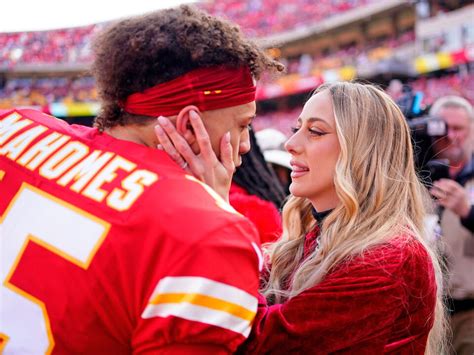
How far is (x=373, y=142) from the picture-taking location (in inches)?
74.3

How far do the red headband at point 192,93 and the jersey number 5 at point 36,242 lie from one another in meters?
0.31

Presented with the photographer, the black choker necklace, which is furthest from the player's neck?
the photographer

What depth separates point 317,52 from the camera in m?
30.0

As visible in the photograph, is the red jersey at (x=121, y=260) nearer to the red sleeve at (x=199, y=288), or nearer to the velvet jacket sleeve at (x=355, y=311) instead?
the red sleeve at (x=199, y=288)

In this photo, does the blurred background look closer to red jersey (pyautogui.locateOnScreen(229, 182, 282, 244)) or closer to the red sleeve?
red jersey (pyautogui.locateOnScreen(229, 182, 282, 244))

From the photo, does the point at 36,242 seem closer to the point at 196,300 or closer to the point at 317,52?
the point at 196,300

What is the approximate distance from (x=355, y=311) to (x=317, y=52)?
2961cm

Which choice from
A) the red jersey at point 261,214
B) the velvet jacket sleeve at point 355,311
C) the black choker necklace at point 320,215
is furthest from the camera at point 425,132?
the velvet jacket sleeve at point 355,311

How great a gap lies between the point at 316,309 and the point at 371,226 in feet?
1.38

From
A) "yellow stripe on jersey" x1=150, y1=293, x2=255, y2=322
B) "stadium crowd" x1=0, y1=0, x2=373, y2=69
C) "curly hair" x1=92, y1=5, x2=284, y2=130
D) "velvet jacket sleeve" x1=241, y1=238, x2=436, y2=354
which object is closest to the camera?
"yellow stripe on jersey" x1=150, y1=293, x2=255, y2=322

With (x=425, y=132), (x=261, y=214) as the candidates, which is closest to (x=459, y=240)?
(x=425, y=132)

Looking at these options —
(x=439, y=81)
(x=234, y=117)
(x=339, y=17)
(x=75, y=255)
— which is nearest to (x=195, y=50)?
(x=234, y=117)

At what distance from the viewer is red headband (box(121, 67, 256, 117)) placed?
1.36 meters

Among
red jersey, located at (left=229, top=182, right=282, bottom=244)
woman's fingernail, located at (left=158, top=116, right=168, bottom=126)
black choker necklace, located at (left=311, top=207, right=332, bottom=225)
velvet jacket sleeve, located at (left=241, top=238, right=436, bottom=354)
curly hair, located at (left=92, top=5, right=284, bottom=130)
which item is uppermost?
curly hair, located at (left=92, top=5, right=284, bottom=130)
